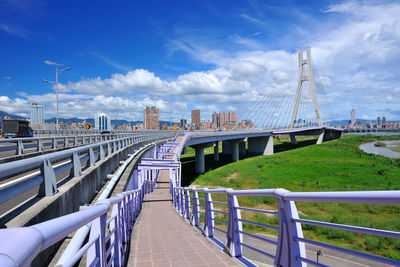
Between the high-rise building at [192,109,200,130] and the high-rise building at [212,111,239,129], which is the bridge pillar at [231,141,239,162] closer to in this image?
the high-rise building at [192,109,200,130]

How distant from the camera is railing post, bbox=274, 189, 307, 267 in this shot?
3.44 metres

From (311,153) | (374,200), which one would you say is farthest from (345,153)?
(374,200)

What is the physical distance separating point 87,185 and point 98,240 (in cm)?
475

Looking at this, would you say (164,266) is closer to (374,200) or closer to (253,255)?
(374,200)

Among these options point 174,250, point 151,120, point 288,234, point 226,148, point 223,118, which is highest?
point 223,118

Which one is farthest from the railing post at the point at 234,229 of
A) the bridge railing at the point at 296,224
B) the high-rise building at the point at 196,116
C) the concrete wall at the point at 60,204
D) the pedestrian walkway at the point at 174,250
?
the high-rise building at the point at 196,116

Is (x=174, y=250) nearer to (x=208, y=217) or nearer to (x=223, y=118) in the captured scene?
(x=208, y=217)

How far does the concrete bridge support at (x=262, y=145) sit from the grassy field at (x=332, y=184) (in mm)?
11402

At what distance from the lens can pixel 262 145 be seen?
74312mm

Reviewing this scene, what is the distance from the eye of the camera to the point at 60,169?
561 centimetres

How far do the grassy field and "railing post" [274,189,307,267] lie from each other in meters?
15.3

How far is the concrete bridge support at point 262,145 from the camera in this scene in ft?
237

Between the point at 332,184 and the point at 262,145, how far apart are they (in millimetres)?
38644

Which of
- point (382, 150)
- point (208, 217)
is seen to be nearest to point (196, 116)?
point (382, 150)
